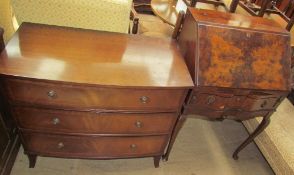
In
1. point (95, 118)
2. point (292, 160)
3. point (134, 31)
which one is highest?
point (134, 31)

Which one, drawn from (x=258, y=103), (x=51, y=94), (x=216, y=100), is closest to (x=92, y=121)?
(x=51, y=94)

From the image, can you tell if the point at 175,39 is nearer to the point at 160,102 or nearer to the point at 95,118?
the point at 160,102

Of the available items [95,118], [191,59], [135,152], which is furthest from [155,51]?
[135,152]

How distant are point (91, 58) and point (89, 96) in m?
0.24

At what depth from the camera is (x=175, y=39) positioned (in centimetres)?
179

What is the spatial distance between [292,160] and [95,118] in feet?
5.33

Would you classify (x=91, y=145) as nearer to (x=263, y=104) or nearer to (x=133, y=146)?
(x=133, y=146)

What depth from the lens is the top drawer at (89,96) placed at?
1274 millimetres

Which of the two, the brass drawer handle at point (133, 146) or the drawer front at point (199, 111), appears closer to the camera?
the drawer front at point (199, 111)

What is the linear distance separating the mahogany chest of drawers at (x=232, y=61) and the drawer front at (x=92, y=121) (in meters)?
0.24

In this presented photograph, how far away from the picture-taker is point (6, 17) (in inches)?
68.4

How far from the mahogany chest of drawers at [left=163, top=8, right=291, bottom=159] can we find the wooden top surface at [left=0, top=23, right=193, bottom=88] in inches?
5.4

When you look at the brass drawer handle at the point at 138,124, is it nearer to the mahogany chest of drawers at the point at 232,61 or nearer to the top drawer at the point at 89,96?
the top drawer at the point at 89,96

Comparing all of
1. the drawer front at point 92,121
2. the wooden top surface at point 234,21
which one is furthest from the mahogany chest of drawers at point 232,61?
the drawer front at point 92,121
